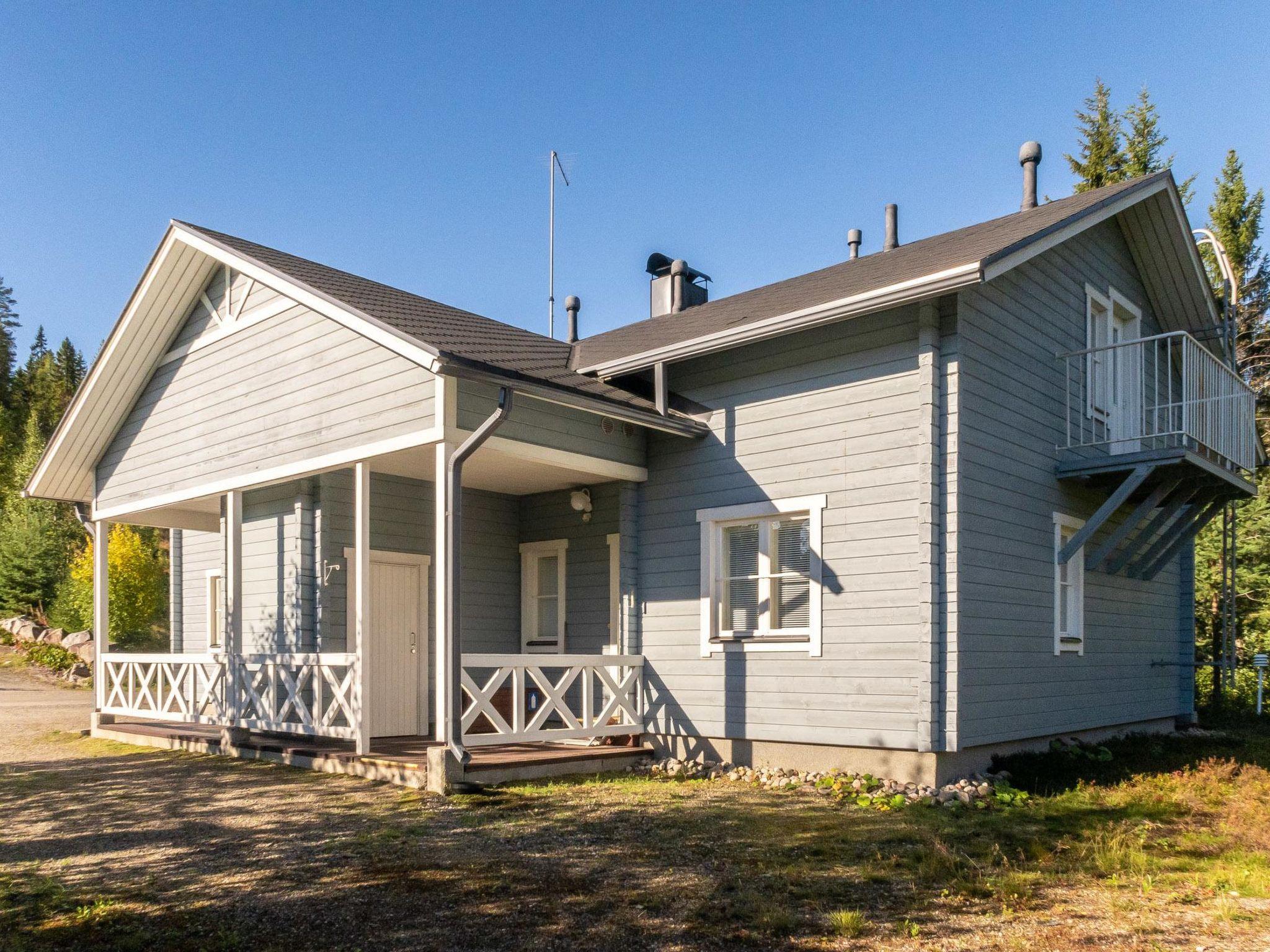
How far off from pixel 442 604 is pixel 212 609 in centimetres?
756

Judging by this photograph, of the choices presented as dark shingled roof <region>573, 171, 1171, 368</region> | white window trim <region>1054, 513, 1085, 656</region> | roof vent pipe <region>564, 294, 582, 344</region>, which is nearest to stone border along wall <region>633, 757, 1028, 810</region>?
white window trim <region>1054, 513, 1085, 656</region>

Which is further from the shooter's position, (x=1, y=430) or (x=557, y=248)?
(x=1, y=430)

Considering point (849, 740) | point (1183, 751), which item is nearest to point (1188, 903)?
point (849, 740)

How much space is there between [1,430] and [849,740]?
169 feet

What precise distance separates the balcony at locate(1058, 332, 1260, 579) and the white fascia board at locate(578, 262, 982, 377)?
9.88 feet

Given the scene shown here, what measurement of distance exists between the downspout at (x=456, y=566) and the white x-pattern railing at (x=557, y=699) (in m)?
0.13

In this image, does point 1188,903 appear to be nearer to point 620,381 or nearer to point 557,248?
point 620,381

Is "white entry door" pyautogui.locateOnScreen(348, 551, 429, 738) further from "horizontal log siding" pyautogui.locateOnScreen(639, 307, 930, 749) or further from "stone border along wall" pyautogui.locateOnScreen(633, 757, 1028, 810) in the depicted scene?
"stone border along wall" pyautogui.locateOnScreen(633, 757, 1028, 810)

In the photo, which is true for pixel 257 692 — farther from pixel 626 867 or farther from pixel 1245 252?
pixel 1245 252

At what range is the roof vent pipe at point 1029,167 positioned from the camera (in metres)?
12.8

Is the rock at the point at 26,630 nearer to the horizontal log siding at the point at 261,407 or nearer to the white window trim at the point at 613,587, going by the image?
the horizontal log siding at the point at 261,407

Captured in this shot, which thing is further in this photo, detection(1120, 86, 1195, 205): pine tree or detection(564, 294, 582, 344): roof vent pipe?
detection(1120, 86, 1195, 205): pine tree

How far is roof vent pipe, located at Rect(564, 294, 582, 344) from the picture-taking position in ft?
57.0

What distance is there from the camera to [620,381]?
1199 centimetres
